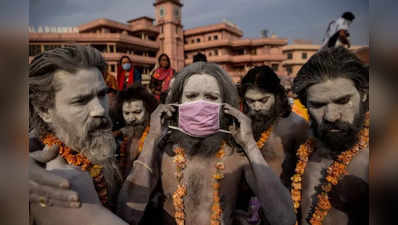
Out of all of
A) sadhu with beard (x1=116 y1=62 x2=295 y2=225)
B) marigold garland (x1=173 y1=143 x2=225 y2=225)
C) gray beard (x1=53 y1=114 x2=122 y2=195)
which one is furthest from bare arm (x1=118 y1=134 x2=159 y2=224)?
marigold garland (x1=173 y1=143 x2=225 y2=225)

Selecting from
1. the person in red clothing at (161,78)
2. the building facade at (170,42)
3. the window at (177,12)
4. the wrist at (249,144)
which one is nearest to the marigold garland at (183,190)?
the wrist at (249,144)

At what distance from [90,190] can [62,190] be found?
0.91 feet

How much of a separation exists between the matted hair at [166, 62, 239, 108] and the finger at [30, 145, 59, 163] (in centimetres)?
119

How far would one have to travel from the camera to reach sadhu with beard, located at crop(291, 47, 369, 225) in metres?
1.94

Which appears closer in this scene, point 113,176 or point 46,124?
point 46,124

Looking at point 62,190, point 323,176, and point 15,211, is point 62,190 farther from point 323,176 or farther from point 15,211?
Result: point 323,176

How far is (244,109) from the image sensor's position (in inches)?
141

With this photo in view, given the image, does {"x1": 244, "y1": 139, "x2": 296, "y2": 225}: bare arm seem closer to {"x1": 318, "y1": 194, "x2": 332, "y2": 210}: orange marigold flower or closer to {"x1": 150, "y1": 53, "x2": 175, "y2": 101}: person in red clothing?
{"x1": 318, "y1": 194, "x2": 332, "y2": 210}: orange marigold flower

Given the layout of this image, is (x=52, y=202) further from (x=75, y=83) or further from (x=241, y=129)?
(x=241, y=129)

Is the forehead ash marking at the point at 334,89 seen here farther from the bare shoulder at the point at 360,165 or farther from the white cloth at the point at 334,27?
the white cloth at the point at 334,27

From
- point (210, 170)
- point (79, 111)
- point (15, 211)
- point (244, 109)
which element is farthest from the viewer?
point (244, 109)

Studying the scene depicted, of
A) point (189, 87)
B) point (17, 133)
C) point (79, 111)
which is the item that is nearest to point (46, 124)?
point (79, 111)

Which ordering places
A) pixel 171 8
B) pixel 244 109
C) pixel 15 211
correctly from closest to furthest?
pixel 15 211 < pixel 244 109 < pixel 171 8

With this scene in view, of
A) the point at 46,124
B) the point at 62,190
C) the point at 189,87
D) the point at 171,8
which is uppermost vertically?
the point at 171,8
